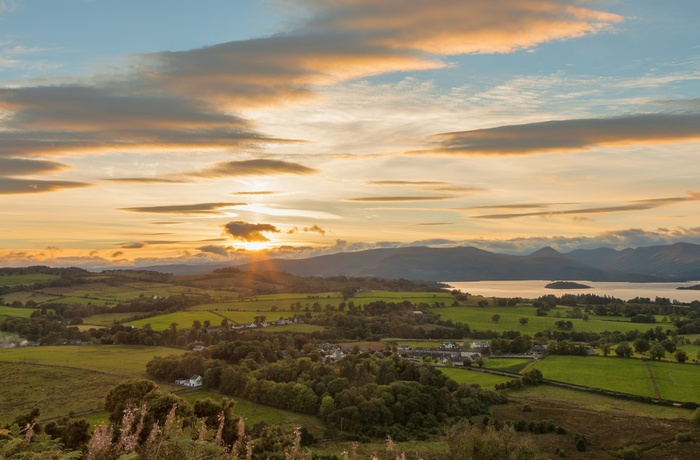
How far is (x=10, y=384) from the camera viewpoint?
172 ft

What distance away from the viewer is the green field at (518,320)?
97.6 m

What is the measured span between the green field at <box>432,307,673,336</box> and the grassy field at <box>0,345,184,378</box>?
201ft

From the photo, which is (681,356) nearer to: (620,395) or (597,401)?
(620,395)

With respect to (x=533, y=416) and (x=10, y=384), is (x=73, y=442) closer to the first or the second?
(x=10, y=384)

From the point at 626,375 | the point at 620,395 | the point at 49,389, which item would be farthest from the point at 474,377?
the point at 49,389

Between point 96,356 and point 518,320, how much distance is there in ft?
263

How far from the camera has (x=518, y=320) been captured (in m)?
105

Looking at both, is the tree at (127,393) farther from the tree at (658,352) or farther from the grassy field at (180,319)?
the tree at (658,352)

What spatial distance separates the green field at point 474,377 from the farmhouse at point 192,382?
1207 inches

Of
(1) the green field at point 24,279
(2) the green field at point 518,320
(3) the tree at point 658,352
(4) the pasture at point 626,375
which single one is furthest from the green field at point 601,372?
(1) the green field at point 24,279

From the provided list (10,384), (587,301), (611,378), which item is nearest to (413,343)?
(611,378)

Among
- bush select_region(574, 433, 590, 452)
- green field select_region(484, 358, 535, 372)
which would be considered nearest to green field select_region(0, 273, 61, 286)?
green field select_region(484, 358, 535, 372)

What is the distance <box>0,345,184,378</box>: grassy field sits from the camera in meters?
60.9

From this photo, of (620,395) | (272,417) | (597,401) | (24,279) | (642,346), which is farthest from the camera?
(24,279)
